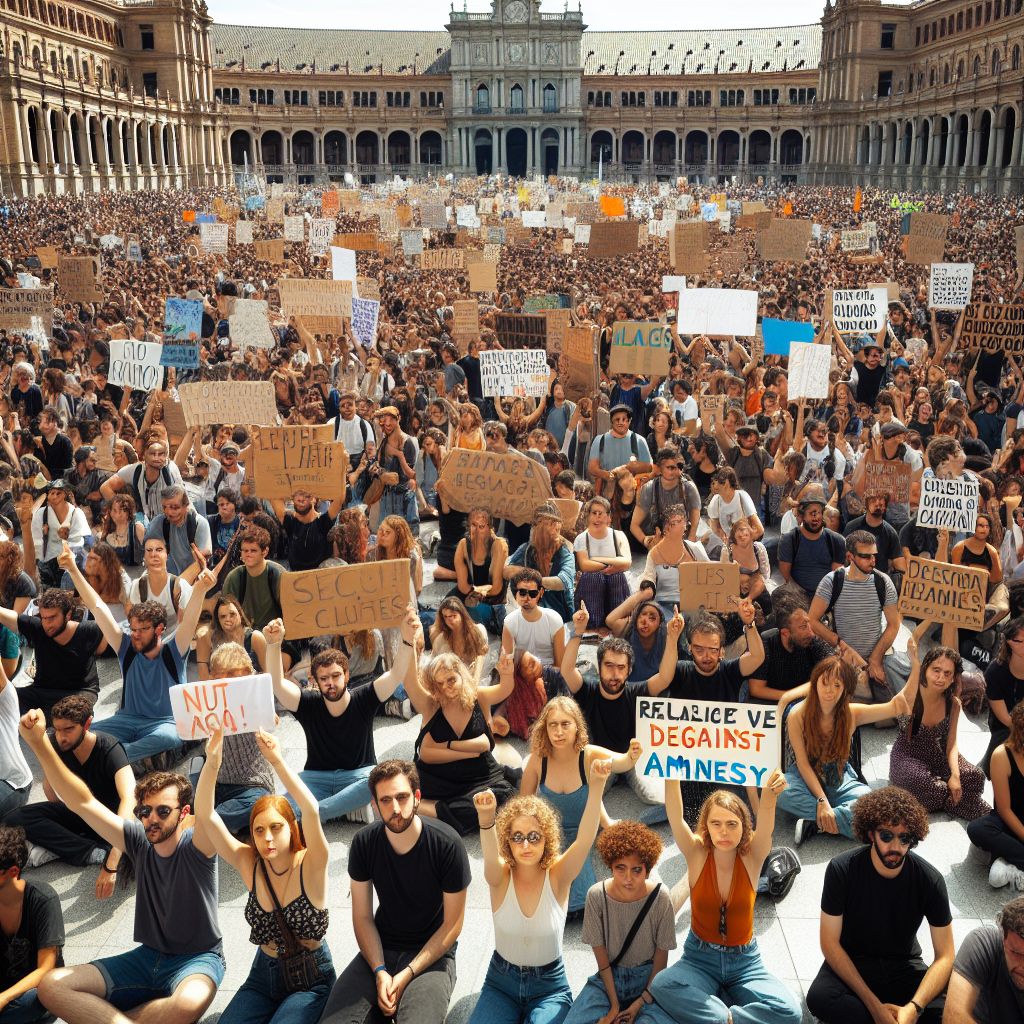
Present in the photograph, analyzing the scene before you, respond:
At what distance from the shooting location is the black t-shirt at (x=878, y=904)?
4230 mm

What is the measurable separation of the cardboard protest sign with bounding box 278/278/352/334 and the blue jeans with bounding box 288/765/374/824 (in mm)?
8430

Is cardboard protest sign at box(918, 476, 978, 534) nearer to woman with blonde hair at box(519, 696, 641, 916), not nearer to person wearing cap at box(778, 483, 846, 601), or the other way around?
person wearing cap at box(778, 483, 846, 601)

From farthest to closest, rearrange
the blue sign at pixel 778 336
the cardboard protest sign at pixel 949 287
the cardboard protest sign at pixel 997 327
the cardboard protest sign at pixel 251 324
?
the cardboard protest sign at pixel 949 287 < the cardboard protest sign at pixel 251 324 < the blue sign at pixel 778 336 < the cardboard protest sign at pixel 997 327

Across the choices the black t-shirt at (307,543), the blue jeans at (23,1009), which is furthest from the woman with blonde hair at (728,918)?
the black t-shirt at (307,543)

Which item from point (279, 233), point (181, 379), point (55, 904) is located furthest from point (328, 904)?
point (279, 233)

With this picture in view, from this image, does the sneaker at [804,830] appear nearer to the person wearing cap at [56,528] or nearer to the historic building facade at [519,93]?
the person wearing cap at [56,528]

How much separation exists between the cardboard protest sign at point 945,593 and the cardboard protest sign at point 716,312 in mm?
6830

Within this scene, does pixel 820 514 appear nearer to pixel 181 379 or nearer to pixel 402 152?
pixel 181 379

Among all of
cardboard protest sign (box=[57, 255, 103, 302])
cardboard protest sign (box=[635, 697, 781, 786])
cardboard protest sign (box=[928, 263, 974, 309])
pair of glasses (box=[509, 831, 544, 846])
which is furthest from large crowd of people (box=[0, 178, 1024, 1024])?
cardboard protest sign (box=[57, 255, 103, 302])

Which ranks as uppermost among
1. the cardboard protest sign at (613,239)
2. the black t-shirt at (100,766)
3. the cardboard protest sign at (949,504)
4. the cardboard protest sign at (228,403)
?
the cardboard protest sign at (613,239)

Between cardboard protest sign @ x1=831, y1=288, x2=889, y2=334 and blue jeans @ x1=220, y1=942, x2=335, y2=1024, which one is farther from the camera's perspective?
cardboard protest sign @ x1=831, y1=288, x2=889, y2=334

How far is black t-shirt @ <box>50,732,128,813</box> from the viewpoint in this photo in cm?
529

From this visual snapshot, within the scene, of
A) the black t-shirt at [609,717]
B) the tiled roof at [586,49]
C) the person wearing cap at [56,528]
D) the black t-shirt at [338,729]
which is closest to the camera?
the black t-shirt at [338,729]

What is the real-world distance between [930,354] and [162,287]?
1347 centimetres
